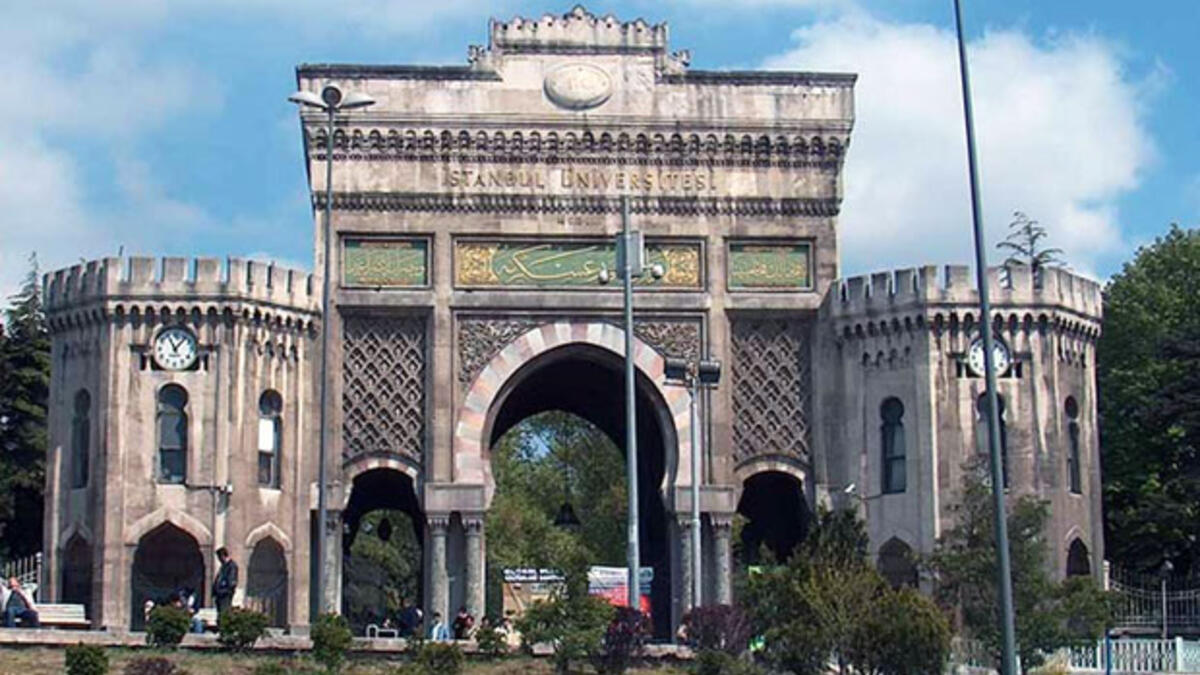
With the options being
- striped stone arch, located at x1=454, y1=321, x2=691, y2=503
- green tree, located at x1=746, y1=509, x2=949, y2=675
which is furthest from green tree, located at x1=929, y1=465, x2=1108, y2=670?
striped stone arch, located at x1=454, y1=321, x2=691, y2=503

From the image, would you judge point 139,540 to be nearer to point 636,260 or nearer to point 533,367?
point 533,367

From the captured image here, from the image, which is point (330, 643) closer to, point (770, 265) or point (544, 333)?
point (544, 333)

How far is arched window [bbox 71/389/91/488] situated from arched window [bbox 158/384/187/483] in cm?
170

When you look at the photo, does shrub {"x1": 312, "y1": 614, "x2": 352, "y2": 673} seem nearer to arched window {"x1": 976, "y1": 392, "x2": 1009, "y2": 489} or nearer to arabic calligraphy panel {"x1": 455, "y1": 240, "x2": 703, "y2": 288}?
arabic calligraphy panel {"x1": 455, "y1": 240, "x2": 703, "y2": 288}

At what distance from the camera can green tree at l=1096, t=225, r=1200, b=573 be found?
5031 centimetres

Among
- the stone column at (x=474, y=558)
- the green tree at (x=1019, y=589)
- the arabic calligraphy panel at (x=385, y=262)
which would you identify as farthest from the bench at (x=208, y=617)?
the green tree at (x=1019, y=589)

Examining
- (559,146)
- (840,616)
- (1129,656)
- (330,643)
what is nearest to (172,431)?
(559,146)

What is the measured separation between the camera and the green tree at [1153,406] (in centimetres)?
5031

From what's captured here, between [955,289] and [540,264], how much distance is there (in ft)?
29.1

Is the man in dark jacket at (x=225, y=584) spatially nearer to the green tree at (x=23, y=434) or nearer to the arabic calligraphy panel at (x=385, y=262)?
the arabic calligraphy panel at (x=385, y=262)

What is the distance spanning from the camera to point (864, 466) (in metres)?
44.4

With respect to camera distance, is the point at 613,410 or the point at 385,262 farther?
the point at 613,410

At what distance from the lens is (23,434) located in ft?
191

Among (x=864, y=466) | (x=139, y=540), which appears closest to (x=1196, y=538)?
(x=864, y=466)
